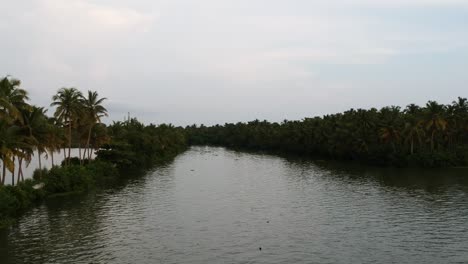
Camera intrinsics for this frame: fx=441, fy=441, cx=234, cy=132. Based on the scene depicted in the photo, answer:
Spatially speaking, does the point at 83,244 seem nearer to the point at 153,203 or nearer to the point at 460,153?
the point at 153,203

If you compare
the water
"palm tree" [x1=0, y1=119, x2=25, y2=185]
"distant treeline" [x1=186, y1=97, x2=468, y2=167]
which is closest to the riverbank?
the water

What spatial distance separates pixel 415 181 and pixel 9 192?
64157 mm

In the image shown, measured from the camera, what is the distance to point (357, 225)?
45312mm

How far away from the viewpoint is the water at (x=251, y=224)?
35.5 meters

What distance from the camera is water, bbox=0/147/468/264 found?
35531 mm

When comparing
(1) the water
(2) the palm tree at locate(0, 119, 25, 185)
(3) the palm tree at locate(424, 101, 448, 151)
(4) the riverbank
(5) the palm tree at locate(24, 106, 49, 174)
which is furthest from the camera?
(3) the palm tree at locate(424, 101, 448, 151)

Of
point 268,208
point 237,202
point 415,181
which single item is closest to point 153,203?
point 237,202

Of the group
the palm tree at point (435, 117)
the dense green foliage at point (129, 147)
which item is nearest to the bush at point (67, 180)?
the dense green foliage at point (129, 147)

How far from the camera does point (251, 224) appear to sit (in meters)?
46.7

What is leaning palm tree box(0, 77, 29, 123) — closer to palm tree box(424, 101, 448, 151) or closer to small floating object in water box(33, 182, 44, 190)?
small floating object in water box(33, 182, 44, 190)

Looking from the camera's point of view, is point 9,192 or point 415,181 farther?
point 415,181

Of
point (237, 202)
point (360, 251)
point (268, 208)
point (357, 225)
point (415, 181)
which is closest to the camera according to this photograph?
point (360, 251)

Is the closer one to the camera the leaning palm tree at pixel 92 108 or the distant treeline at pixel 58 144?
the distant treeline at pixel 58 144

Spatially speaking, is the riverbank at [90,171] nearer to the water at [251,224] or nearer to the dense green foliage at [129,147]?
the dense green foliage at [129,147]
